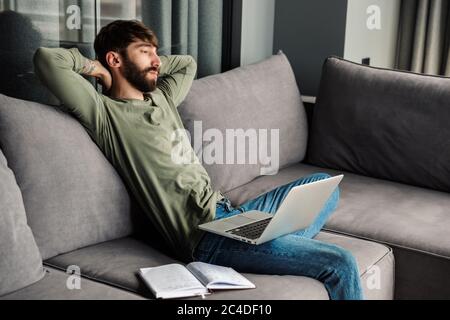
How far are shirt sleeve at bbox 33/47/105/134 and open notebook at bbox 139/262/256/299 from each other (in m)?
0.49

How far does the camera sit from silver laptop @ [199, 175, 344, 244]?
1778 mm

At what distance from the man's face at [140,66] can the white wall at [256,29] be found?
1201 mm

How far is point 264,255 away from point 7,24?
109cm

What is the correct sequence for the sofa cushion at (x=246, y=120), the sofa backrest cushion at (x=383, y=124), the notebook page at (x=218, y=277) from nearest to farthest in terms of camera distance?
1. the notebook page at (x=218, y=277)
2. the sofa cushion at (x=246, y=120)
3. the sofa backrest cushion at (x=383, y=124)

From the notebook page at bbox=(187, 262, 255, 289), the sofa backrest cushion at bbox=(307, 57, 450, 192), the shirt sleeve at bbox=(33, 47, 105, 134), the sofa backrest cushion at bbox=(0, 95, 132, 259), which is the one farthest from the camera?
the sofa backrest cushion at bbox=(307, 57, 450, 192)

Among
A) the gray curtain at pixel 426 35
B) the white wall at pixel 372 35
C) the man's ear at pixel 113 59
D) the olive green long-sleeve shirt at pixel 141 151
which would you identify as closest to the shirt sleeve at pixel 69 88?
the olive green long-sleeve shirt at pixel 141 151

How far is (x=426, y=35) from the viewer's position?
3906mm

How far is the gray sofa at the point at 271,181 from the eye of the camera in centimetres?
176

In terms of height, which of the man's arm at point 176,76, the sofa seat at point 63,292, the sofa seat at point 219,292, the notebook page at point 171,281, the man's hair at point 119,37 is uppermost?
the man's hair at point 119,37

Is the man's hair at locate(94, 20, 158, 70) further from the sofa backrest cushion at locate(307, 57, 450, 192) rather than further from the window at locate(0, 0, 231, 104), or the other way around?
the sofa backrest cushion at locate(307, 57, 450, 192)

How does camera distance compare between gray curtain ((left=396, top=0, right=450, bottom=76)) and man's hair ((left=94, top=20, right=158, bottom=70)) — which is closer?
man's hair ((left=94, top=20, right=158, bottom=70))

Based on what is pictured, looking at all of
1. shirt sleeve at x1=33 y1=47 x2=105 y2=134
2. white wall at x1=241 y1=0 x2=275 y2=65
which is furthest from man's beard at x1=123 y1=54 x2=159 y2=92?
white wall at x1=241 y1=0 x2=275 y2=65

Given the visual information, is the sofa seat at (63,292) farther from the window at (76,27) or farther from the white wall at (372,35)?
the white wall at (372,35)
